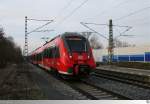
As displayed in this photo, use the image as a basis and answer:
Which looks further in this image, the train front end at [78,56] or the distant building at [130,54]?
the distant building at [130,54]

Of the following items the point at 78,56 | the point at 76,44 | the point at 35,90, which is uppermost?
the point at 76,44

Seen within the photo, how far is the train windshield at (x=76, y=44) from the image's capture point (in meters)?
16.2

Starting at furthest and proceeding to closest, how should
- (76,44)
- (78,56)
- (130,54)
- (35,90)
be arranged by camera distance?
(130,54) → (76,44) → (78,56) → (35,90)

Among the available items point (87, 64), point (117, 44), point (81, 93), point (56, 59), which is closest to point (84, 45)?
point (87, 64)

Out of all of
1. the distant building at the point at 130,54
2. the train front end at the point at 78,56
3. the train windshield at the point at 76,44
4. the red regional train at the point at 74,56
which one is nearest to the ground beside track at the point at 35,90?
the red regional train at the point at 74,56

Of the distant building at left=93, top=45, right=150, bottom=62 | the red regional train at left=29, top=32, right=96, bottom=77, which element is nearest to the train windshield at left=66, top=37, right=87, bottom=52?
the red regional train at left=29, top=32, right=96, bottom=77

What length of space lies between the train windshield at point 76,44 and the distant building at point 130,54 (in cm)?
3619

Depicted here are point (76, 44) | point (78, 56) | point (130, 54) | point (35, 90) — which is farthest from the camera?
point (130, 54)

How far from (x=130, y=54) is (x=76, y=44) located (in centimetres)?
4575

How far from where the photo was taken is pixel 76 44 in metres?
16.3

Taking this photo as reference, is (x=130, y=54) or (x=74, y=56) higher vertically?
(x=130, y=54)

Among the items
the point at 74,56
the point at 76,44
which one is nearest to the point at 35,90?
the point at 74,56

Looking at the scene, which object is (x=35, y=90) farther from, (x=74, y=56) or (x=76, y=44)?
(x=76, y=44)

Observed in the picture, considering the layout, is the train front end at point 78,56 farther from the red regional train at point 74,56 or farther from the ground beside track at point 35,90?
the ground beside track at point 35,90
